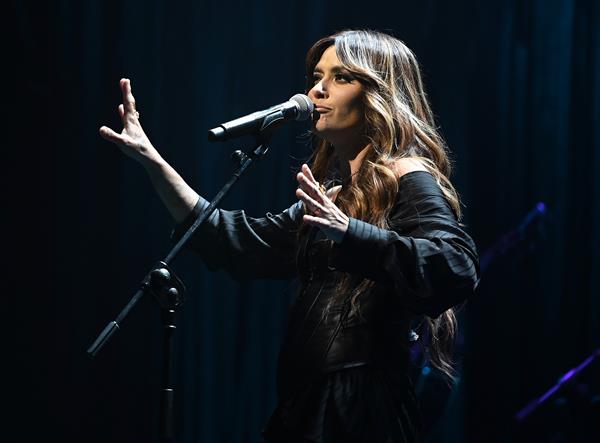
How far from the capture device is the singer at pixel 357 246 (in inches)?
59.6

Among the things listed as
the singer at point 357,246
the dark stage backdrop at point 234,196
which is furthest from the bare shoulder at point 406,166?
the dark stage backdrop at point 234,196

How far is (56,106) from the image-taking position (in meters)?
2.96

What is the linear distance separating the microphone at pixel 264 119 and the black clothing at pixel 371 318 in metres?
0.28

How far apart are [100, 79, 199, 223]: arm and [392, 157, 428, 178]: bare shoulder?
0.50 metres

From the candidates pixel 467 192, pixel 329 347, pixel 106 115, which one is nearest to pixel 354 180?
pixel 329 347

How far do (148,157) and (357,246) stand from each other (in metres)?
0.62

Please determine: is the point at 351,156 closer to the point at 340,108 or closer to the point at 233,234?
the point at 340,108

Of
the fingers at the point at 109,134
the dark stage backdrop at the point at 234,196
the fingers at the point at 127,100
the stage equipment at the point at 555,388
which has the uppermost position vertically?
the fingers at the point at 127,100

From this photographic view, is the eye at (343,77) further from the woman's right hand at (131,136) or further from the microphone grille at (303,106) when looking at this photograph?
the woman's right hand at (131,136)

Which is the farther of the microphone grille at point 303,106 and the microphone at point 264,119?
the microphone grille at point 303,106

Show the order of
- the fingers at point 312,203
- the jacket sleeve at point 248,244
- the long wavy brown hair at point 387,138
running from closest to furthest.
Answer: the fingers at point 312,203 → the long wavy brown hair at point 387,138 → the jacket sleeve at point 248,244

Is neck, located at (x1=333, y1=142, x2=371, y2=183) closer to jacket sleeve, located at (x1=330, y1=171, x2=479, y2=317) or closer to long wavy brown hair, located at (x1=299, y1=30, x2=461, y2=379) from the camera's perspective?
long wavy brown hair, located at (x1=299, y1=30, x2=461, y2=379)

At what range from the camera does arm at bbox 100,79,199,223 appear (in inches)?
72.2

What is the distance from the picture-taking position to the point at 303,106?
1.83 meters
